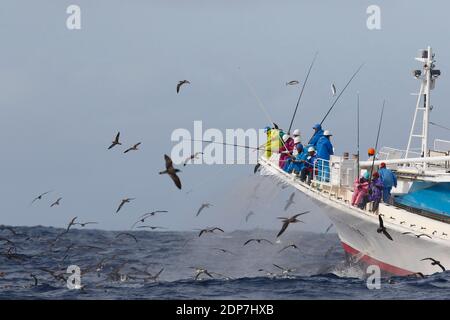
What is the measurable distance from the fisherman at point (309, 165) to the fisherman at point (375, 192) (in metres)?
2.77

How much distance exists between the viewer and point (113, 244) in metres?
70.2

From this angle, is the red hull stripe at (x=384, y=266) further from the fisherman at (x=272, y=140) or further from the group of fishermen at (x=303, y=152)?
the fisherman at (x=272, y=140)

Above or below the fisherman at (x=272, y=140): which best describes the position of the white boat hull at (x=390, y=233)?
below

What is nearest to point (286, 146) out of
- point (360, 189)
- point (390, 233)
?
point (360, 189)

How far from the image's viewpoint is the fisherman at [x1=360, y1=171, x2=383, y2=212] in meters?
41.6

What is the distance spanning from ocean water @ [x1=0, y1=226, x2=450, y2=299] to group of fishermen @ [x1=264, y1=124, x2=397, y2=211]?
3193 millimetres

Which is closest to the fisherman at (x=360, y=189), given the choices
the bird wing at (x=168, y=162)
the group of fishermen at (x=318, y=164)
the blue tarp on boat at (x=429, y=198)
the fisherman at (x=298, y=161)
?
the group of fishermen at (x=318, y=164)

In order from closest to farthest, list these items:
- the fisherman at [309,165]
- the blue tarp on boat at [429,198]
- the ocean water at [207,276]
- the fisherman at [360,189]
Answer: the ocean water at [207,276] → the fisherman at [360,189] → the blue tarp on boat at [429,198] → the fisherman at [309,165]

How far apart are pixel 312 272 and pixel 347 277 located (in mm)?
2207

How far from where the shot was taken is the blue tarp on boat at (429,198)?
42906 millimetres

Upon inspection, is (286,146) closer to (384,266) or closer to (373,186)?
(373,186)

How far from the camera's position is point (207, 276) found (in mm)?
41656
